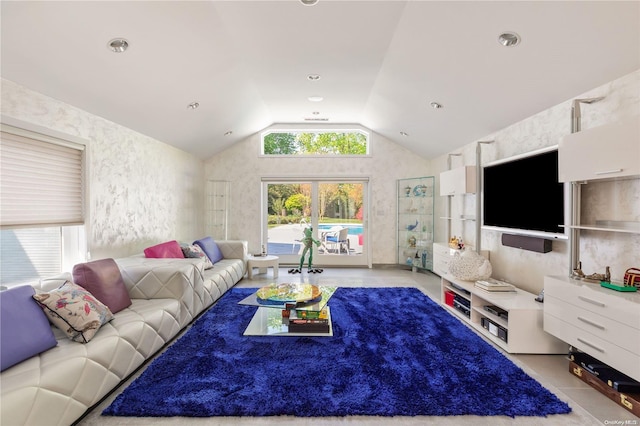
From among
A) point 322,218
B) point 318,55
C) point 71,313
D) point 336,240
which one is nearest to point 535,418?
point 71,313

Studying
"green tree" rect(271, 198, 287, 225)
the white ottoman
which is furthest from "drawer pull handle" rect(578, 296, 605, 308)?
"green tree" rect(271, 198, 287, 225)

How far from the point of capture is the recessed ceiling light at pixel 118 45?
8.27ft

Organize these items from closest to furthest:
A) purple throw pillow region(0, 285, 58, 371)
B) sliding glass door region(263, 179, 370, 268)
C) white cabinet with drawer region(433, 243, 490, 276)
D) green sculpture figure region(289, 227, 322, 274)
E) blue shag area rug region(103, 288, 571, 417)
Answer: purple throw pillow region(0, 285, 58, 371)
blue shag area rug region(103, 288, 571, 417)
white cabinet with drawer region(433, 243, 490, 276)
green sculpture figure region(289, 227, 322, 274)
sliding glass door region(263, 179, 370, 268)

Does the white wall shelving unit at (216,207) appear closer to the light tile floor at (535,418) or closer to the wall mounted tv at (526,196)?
the light tile floor at (535,418)

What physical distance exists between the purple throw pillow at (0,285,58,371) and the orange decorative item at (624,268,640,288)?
3647 millimetres

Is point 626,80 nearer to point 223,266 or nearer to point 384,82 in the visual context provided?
point 384,82

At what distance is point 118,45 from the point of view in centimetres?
255

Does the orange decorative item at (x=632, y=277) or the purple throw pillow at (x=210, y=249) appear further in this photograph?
the purple throw pillow at (x=210, y=249)

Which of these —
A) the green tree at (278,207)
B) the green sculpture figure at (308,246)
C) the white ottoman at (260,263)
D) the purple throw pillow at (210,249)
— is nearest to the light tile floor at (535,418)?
the purple throw pillow at (210,249)

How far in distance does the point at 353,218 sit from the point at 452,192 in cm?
229

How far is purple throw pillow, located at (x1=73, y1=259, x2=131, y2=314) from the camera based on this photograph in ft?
8.02

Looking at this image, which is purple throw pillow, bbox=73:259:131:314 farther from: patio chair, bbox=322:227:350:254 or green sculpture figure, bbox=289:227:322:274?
patio chair, bbox=322:227:350:254

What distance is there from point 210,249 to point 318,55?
3181 mm

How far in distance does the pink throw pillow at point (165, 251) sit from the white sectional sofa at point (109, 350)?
0.44 m
